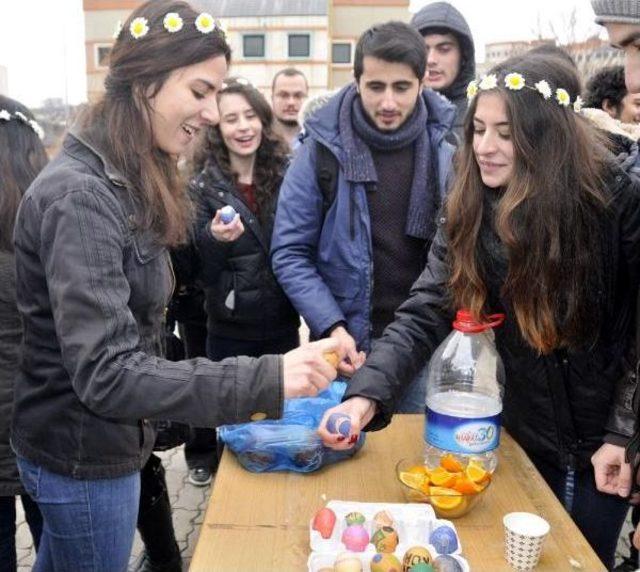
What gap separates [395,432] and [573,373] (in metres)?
0.51

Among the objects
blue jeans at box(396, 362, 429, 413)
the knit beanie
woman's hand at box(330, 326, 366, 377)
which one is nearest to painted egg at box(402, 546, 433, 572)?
woman's hand at box(330, 326, 366, 377)

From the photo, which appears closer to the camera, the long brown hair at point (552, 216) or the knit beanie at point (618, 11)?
the knit beanie at point (618, 11)

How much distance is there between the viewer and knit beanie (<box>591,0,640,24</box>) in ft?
5.01

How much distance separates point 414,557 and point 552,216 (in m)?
0.91

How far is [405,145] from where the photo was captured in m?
2.64

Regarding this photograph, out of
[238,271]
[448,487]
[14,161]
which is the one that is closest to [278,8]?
[238,271]

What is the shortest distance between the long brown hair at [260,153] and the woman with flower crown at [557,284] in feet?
4.69

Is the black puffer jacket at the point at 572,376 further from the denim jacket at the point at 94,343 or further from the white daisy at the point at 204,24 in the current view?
the white daisy at the point at 204,24

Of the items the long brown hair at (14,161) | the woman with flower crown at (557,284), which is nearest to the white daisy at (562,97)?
the woman with flower crown at (557,284)

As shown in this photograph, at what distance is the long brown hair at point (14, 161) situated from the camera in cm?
194

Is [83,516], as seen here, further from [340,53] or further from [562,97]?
[340,53]

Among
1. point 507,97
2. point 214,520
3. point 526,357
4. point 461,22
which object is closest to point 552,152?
point 507,97

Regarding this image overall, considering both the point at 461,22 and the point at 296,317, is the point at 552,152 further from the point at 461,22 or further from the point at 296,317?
the point at 461,22

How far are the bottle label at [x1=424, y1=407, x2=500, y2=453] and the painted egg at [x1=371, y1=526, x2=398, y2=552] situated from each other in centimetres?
27
